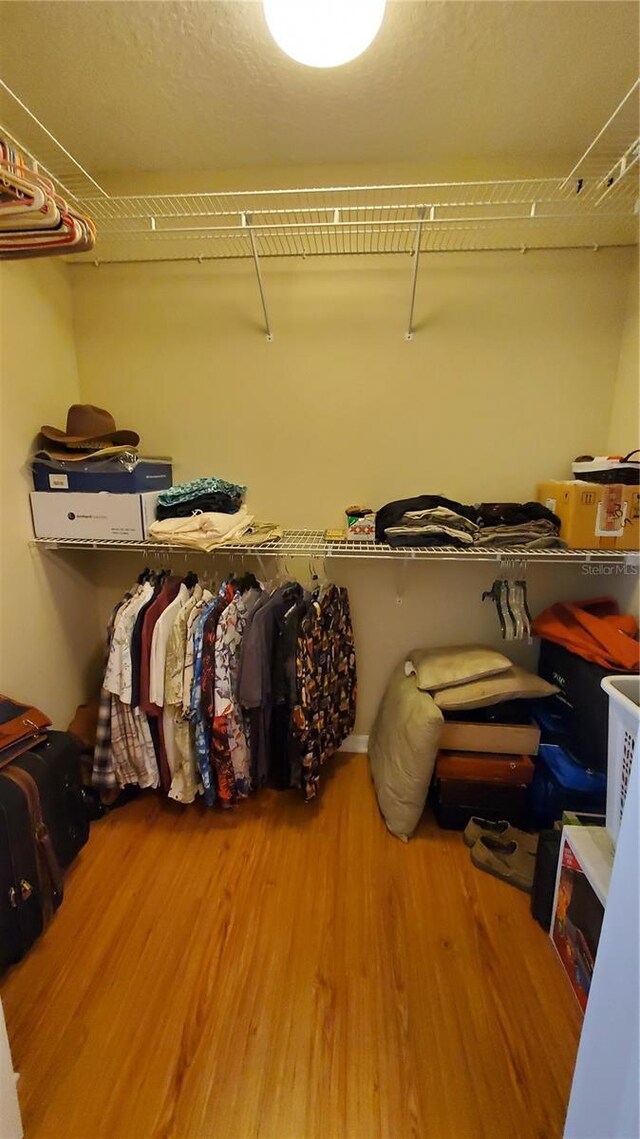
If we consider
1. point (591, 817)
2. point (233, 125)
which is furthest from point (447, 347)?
point (591, 817)

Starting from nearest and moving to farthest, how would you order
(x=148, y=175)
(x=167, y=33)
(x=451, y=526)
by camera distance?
1. (x=167, y=33)
2. (x=451, y=526)
3. (x=148, y=175)

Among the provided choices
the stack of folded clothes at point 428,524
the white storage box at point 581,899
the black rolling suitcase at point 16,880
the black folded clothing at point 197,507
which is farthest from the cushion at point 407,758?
the black rolling suitcase at point 16,880

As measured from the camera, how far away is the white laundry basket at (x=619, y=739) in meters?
1.15

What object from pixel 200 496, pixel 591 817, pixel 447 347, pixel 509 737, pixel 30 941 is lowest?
pixel 30 941

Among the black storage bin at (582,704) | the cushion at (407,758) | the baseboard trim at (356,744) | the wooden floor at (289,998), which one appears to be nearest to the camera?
the wooden floor at (289,998)

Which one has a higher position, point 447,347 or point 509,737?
point 447,347

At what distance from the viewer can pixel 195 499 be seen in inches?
66.5

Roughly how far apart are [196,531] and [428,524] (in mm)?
853

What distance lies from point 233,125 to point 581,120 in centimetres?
116

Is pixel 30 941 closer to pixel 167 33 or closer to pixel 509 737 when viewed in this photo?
pixel 509 737

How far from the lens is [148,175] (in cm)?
171

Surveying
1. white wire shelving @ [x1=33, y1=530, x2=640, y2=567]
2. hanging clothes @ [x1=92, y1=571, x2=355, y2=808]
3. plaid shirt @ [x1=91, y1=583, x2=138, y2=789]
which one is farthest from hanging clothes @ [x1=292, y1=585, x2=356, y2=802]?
plaid shirt @ [x1=91, y1=583, x2=138, y2=789]

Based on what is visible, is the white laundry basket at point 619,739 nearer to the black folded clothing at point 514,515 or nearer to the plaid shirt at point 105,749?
the black folded clothing at point 514,515

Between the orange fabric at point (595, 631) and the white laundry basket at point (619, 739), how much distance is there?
1.00 ft
